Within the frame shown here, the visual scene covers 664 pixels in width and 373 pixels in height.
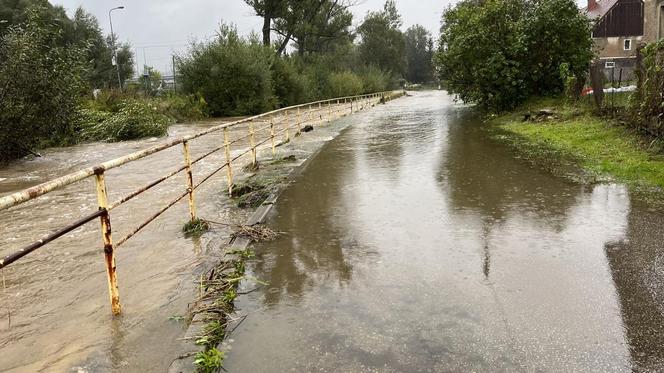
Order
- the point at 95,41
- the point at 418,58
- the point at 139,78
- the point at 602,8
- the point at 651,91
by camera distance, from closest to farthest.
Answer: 1. the point at 651,91
2. the point at 139,78
3. the point at 95,41
4. the point at 602,8
5. the point at 418,58

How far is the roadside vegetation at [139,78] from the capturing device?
49.0 ft

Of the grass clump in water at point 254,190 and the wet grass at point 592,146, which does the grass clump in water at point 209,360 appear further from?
the wet grass at point 592,146

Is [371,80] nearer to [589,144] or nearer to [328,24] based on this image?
[328,24]

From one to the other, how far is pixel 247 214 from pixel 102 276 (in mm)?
2315

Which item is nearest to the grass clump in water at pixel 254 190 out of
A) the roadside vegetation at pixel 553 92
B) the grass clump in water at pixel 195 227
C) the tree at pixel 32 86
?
the grass clump in water at pixel 195 227

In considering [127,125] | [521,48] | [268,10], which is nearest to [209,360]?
[521,48]

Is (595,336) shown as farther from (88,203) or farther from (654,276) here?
(88,203)

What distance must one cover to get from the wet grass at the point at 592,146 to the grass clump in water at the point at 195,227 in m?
5.58

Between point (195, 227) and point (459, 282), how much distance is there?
11.3 ft

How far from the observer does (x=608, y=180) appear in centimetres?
805

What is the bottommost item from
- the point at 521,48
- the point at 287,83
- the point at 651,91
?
the point at 651,91

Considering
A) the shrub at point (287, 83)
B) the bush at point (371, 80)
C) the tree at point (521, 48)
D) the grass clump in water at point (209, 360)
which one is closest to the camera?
the grass clump in water at point (209, 360)

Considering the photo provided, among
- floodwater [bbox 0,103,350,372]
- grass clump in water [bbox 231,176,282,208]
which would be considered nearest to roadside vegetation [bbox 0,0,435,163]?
floodwater [bbox 0,103,350,372]

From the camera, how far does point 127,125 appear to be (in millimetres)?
20141
